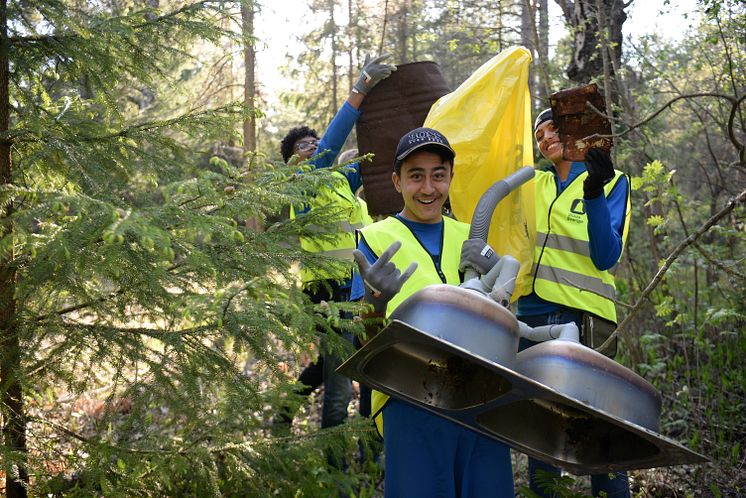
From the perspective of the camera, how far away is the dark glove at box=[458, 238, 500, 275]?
7.35 ft

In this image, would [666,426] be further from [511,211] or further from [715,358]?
[511,211]

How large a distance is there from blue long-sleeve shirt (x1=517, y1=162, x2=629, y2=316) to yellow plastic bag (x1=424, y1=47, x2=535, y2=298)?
0.33ft

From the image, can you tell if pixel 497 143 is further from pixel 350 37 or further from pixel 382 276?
pixel 350 37

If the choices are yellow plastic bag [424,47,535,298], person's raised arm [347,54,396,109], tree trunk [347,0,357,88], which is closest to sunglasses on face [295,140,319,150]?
person's raised arm [347,54,396,109]

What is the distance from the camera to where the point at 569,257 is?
3.24 meters

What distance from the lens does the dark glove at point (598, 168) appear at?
2789 mm

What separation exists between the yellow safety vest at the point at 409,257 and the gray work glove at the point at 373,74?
151 centimetres

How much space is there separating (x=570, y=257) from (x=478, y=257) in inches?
45.4

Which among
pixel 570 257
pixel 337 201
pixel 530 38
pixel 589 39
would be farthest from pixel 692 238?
pixel 530 38

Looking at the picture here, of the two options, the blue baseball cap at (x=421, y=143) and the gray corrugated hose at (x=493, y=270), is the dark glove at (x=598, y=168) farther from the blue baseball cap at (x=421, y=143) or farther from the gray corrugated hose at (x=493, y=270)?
the blue baseball cap at (x=421, y=143)

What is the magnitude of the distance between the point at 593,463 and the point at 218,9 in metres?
2.82

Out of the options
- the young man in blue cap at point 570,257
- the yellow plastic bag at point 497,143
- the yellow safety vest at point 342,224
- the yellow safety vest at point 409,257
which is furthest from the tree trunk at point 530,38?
the yellow safety vest at point 409,257

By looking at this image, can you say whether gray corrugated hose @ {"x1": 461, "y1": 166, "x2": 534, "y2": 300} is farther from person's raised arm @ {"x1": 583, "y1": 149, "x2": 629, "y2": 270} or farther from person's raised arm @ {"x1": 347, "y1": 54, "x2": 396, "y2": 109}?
person's raised arm @ {"x1": 347, "y1": 54, "x2": 396, "y2": 109}

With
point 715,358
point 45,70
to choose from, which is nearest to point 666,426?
point 715,358
